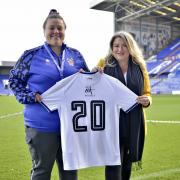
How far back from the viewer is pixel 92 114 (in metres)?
3.52

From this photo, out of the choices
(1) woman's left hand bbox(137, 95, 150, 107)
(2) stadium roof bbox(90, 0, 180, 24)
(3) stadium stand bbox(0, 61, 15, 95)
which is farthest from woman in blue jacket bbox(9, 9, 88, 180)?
(3) stadium stand bbox(0, 61, 15, 95)

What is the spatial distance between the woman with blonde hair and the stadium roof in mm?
32426

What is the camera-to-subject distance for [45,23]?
3.36 metres

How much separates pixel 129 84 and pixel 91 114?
557 mm

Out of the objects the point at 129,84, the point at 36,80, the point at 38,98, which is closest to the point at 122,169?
the point at 129,84

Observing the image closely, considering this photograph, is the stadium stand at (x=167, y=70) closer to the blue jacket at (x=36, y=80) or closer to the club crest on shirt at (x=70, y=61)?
the club crest on shirt at (x=70, y=61)

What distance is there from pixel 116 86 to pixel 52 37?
0.82 meters

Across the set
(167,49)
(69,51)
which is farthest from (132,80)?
(167,49)

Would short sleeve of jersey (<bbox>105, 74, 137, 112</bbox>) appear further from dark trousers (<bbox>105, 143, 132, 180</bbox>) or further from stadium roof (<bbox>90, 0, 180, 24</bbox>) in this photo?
stadium roof (<bbox>90, 0, 180, 24</bbox>)

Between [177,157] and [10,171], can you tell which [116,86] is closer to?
[10,171]

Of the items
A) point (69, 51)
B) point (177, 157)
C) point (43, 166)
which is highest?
point (69, 51)

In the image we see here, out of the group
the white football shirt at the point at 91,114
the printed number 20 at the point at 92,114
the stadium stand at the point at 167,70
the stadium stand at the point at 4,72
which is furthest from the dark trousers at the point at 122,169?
the stadium stand at the point at 4,72

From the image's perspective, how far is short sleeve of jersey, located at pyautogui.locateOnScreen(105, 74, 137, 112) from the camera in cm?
360

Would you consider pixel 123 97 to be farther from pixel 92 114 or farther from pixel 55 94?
pixel 55 94
